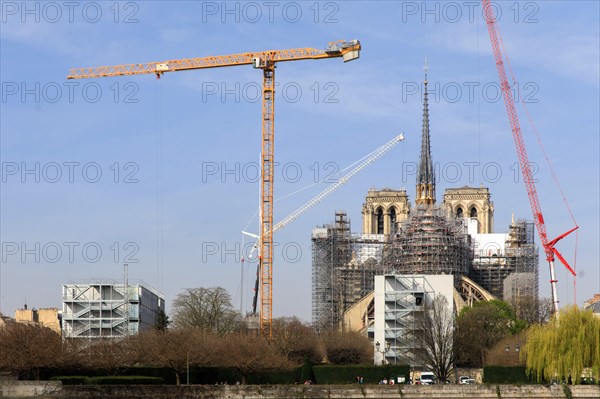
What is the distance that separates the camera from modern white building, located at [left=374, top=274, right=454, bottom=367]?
133 metres

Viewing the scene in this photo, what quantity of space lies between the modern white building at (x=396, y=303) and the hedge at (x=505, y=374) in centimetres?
3547

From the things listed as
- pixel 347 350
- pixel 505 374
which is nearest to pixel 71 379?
pixel 505 374

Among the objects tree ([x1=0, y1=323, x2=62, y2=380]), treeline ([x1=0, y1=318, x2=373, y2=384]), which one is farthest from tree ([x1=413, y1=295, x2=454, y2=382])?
tree ([x1=0, y1=323, x2=62, y2=380])

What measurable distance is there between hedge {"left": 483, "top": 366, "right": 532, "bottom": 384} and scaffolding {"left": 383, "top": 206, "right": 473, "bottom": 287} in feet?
276

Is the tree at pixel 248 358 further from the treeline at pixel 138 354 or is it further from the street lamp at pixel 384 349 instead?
the street lamp at pixel 384 349

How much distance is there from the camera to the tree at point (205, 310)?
484ft

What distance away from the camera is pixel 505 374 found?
312 ft

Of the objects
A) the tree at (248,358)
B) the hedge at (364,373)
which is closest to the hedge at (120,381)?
the tree at (248,358)

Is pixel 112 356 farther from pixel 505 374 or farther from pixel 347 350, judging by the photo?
pixel 347 350

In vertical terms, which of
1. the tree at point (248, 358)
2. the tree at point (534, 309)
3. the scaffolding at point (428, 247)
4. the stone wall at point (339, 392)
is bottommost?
the stone wall at point (339, 392)

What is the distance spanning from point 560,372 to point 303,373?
24950mm

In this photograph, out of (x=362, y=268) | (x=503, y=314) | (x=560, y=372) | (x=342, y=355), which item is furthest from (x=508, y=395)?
(x=362, y=268)

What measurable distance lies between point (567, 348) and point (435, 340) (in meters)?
30.6

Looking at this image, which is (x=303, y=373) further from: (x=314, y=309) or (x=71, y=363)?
(x=314, y=309)
